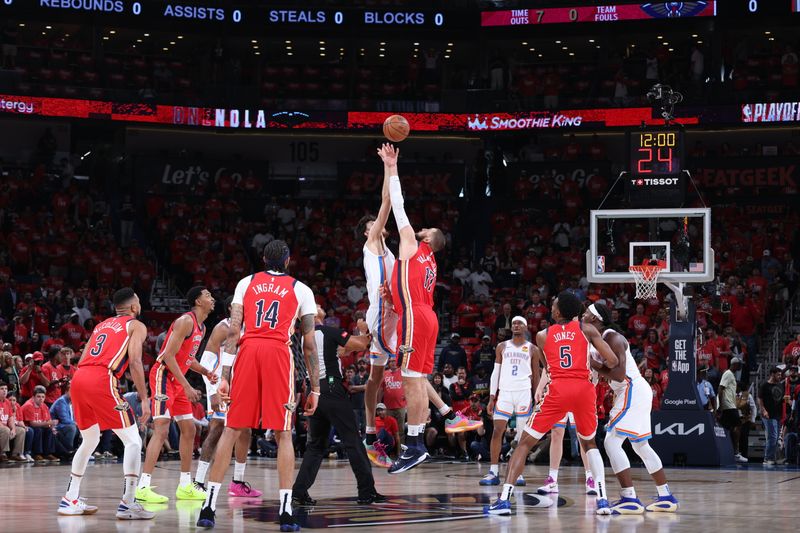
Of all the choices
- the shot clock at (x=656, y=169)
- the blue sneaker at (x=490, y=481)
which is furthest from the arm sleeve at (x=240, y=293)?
the shot clock at (x=656, y=169)

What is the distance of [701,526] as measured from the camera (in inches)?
388

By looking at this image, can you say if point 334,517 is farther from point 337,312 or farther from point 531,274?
point 531,274

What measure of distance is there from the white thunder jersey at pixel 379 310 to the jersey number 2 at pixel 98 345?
101 inches

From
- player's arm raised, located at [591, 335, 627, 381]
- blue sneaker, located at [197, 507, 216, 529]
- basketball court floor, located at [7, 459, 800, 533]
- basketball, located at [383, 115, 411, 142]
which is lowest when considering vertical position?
basketball court floor, located at [7, 459, 800, 533]

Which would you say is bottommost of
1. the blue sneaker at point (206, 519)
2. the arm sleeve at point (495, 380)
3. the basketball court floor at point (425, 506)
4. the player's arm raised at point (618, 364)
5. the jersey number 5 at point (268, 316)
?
the basketball court floor at point (425, 506)

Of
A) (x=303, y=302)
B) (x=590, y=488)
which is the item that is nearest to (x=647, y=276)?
(x=590, y=488)

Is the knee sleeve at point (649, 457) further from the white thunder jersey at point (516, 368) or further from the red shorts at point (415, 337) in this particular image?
the white thunder jersey at point (516, 368)

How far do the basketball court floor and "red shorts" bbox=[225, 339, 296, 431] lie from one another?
0.95 meters

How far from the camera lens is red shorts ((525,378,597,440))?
35.1 ft

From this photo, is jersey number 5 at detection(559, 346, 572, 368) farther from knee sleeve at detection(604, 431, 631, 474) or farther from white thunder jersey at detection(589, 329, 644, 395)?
knee sleeve at detection(604, 431, 631, 474)

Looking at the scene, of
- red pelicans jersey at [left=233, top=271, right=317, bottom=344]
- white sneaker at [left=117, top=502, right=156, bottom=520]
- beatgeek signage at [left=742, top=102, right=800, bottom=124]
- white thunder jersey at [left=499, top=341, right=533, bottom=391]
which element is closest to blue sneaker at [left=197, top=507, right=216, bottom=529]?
white sneaker at [left=117, top=502, right=156, bottom=520]

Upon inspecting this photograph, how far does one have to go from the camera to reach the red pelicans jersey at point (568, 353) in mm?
10859

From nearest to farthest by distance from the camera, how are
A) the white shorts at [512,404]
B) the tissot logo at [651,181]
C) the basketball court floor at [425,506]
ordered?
the basketball court floor at [425,506]
the white shorts at [512,404]
the tissot logo at [651,181]

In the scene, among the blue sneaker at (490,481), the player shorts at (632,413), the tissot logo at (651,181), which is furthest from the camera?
the tissot logo at (651,181)
